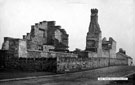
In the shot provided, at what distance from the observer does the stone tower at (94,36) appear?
4350 centimetres

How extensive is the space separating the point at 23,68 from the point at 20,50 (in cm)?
259

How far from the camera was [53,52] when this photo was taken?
33062 mm

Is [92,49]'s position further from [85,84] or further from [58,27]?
[85,84]

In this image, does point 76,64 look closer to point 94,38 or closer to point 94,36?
point 94,38

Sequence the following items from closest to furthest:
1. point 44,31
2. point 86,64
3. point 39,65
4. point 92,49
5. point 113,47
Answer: point 39,65
point 86,64
point 92,49
point 44,31
point 113,47

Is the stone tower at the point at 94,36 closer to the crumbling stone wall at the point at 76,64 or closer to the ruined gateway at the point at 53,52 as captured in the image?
the ruined gateway at the point at 53,52

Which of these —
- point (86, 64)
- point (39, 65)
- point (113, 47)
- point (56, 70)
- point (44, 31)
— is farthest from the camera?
point (113, 47)

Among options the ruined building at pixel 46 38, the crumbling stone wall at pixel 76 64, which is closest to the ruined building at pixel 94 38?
the crumbling stone wall at pixel 76 64

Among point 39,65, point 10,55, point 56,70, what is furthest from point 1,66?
point 56,70

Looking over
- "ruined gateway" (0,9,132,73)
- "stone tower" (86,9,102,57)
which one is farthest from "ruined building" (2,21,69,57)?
"stone tower" (86,9,102,57)

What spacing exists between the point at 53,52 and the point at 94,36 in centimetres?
1504

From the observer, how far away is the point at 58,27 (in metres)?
47.2

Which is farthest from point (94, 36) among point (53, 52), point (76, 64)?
point (76, 64)

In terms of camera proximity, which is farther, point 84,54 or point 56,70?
point 84,54
